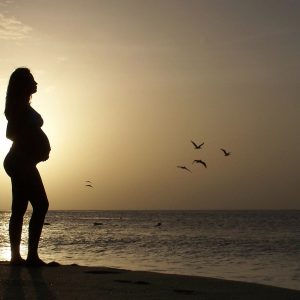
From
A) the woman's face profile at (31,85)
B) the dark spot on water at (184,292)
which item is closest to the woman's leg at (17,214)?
the woman's face profile at (31,85)

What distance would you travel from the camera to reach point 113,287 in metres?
5.39

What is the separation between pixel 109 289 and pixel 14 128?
8.61 ft

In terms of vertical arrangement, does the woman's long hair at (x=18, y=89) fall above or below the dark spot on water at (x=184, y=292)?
above

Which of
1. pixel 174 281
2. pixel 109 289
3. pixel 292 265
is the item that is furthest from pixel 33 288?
pixel 292 265

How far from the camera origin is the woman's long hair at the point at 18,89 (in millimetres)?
6980

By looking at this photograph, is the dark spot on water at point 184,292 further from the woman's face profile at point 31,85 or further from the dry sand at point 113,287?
the woman's face profile at point 31,85

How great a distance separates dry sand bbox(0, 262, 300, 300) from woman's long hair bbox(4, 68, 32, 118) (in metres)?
1.89

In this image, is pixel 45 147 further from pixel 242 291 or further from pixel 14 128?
pixel 242 291

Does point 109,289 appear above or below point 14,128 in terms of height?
below

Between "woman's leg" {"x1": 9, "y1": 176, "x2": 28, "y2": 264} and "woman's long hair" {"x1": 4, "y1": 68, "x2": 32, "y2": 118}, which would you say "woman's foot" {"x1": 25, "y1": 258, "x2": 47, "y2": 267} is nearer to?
"woman's leg" {"x1": 9, "y1": 176, "x2": 28, "y2": 264}

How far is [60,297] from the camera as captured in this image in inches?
187

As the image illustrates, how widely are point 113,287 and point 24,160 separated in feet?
7.31

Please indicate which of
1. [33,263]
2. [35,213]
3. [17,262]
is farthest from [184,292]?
[17,262]

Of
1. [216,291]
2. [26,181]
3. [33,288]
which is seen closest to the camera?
[33,288]
